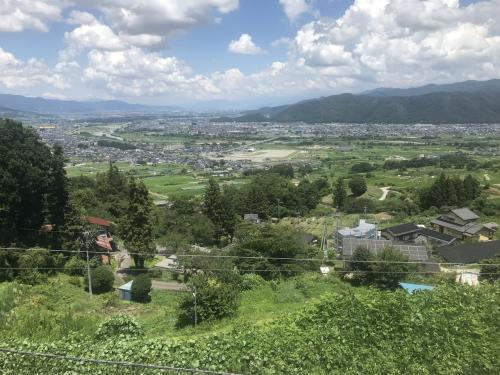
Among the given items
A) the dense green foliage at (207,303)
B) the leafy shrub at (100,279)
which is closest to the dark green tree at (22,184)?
the leafy shrub at (100,279)

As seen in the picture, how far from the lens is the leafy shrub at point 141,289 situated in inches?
622

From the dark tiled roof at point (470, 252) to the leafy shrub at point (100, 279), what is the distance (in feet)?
59.7

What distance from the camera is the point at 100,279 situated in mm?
16328

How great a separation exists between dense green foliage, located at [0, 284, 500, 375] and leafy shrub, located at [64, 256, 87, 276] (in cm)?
950

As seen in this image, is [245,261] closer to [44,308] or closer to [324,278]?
[324,278]

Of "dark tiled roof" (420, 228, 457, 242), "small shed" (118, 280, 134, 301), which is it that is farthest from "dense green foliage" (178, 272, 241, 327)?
"dark tiled roof" (420, 228, 457, 242)

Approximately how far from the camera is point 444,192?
39.8 metres

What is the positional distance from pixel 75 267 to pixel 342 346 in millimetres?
12879

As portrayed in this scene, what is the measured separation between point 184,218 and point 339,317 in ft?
77.8

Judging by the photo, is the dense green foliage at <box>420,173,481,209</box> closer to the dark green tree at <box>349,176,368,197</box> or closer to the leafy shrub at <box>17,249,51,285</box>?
the dark green tree at <box>349,176,368,197</box>

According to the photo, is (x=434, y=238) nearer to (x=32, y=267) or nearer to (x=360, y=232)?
(x=360, y=232)

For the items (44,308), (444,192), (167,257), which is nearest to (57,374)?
(44,308)

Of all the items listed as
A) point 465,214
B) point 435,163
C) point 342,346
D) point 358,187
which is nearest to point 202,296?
point 342,346

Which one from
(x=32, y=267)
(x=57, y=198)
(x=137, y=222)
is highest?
(x=57, y=198)
